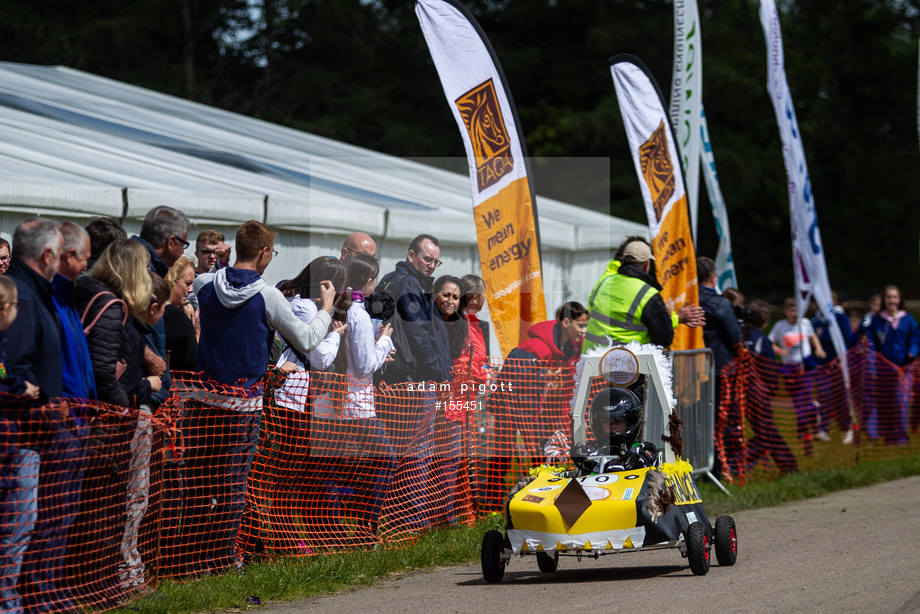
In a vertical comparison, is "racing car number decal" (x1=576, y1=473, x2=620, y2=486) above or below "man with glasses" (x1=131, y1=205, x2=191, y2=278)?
below

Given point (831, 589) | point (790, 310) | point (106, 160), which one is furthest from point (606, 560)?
point (790, 310)

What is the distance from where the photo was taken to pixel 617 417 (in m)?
6.75

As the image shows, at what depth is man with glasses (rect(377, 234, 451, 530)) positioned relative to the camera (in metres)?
7.95

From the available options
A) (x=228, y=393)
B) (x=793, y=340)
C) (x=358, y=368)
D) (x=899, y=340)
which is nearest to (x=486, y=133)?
(x=358, y=368)

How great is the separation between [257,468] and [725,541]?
3010mm

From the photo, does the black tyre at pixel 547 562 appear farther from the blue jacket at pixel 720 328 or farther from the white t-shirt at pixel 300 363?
the blue jacket at pixel 720 328

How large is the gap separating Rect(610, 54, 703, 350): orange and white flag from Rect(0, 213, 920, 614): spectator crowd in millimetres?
539

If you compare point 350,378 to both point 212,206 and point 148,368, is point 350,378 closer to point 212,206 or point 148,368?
point 148,368

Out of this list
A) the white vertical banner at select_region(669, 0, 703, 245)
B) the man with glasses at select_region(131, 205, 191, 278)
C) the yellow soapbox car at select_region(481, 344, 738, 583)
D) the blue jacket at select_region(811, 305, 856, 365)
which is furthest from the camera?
the blue jacket at select_region(811, 305, 856, 365)

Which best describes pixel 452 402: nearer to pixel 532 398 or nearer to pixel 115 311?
pixel 532 398

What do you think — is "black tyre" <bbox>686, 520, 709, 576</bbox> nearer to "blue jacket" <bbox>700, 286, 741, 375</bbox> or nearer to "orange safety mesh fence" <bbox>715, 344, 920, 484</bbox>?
"orange safety mesh fence" <bbox>715, 344, 920, 484</bbox>

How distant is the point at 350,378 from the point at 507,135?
10.1 ft

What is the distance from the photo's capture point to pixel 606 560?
7789 millimetres

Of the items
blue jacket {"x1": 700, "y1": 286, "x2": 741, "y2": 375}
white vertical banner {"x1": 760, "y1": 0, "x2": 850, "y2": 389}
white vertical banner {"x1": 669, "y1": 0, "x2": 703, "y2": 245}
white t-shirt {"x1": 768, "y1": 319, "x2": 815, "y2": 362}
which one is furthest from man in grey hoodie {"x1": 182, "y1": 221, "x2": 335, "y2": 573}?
white t-shirt {"x1": 768, "y1": 319, "x2": 815, "y2": 362}
